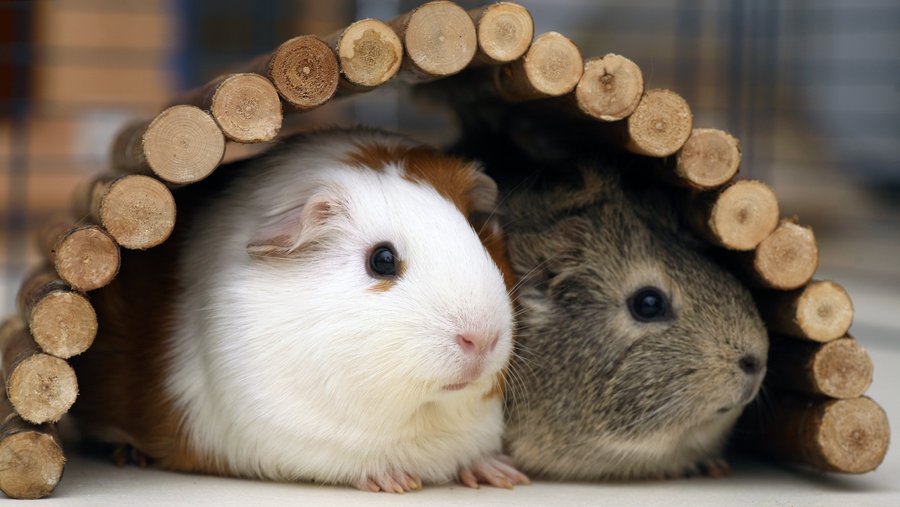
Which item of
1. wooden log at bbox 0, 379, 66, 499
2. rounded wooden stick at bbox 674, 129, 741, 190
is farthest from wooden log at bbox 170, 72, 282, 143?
rounded wooden stick at bbox 674, 129, 741, 190

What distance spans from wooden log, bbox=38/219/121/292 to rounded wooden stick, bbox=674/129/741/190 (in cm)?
107

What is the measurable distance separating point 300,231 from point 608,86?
2.09ft

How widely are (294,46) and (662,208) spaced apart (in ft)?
3.03

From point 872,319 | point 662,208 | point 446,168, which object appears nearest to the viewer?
point 446,168

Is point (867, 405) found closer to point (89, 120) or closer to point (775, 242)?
point (775, 242)

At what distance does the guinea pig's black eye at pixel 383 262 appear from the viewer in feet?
5.87

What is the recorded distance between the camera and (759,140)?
5590 millimetres

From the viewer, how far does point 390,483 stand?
1.92 metres

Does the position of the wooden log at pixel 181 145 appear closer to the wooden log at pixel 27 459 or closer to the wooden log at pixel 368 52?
the wooden log at pixel 368 52

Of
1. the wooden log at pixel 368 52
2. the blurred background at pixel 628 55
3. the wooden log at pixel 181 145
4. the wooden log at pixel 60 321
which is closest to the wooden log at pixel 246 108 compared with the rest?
the wooden log at pixel 181 145

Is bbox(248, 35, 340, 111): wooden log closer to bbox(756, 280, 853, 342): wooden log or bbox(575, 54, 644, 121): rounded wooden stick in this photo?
bbox(575, 54, 644, 121): rounded wooden stick

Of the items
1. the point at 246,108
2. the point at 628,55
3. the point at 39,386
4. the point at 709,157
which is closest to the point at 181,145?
the point at 246,108

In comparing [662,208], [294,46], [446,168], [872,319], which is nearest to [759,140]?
[872,319]

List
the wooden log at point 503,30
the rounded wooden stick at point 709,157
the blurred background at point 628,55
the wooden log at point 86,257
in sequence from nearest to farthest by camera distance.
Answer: the wooden log at point 86,257, the wooden log at point 503,30, the rounded wooden stick at point 709,157, the blurred background at point 628,55
